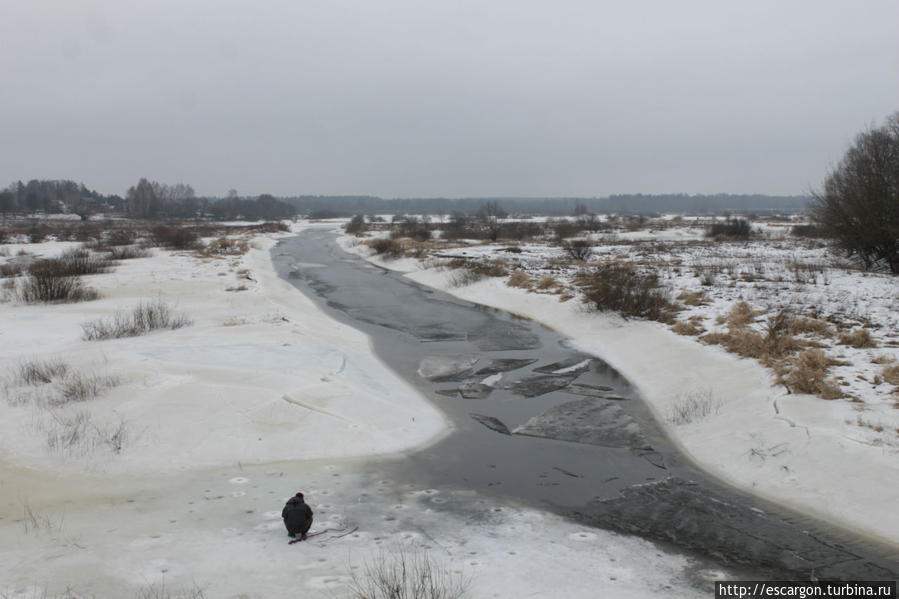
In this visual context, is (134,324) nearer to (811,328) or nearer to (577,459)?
(577,459)

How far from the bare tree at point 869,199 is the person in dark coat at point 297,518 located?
2781 cm

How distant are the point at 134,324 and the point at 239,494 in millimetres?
12816

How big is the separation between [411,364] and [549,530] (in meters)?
10.0

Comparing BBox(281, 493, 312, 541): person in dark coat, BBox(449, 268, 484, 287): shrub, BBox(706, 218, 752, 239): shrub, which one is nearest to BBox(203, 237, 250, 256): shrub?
BBox(449, 268, 484, 287): shrub

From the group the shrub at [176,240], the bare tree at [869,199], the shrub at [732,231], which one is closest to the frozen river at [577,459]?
the bare tree at [869,199]

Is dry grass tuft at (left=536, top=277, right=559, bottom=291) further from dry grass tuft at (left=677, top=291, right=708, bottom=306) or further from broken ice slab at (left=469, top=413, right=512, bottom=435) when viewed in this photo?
broken ice slab at (left=469, top=413, right=512, bottom=435)

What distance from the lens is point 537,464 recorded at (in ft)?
→ 34.1

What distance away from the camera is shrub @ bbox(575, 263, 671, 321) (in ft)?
67.8

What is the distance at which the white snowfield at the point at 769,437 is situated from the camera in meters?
8.27

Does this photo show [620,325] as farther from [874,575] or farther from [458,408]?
[874,575]

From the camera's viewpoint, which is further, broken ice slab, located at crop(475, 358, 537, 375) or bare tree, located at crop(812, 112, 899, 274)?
bare tree, located at crop(812, 112, 899, 274)

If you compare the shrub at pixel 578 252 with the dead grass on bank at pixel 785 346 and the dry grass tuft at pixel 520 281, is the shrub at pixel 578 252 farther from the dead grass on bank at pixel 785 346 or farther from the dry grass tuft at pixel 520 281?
the dead grass on bank at pixel 785 346

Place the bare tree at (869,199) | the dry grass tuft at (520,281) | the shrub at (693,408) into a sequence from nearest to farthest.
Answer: the shrub at (693,408), the bare tree at (869,199), the dry grass tuft at (520,281)

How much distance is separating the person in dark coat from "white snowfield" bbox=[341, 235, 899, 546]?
7014 millimetres
